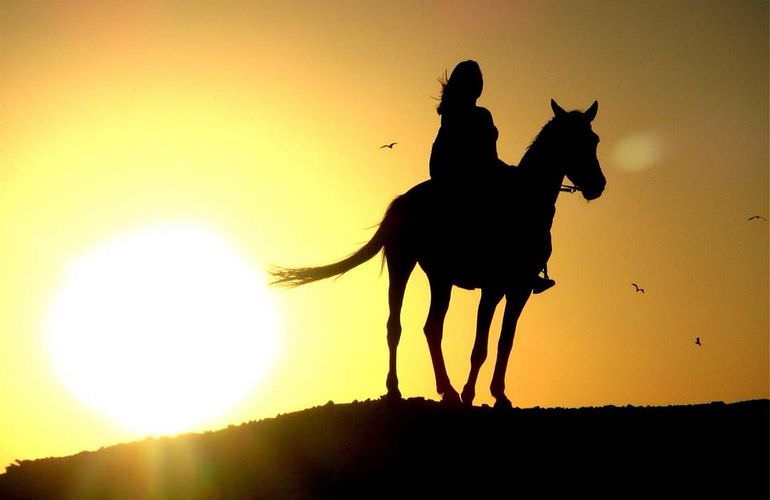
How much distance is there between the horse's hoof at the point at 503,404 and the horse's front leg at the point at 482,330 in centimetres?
40

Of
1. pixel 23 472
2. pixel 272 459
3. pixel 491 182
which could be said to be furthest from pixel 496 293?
pixel 23 472

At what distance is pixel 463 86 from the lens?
14.7 meters

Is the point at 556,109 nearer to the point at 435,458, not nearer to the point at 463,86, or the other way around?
the point at 463,86

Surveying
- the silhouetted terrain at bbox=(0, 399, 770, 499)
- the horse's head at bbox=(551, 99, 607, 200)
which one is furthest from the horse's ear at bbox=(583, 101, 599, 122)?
the silhouetted terrain at bbox=(0, 399, 770, 499)

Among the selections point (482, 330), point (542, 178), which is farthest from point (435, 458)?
point (542, 178)

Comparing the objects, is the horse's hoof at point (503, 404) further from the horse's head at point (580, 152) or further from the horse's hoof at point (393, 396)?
the horse's head at point (580, 152)

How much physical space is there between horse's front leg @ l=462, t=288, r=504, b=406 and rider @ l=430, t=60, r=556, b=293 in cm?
60

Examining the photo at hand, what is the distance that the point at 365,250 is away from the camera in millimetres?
15562

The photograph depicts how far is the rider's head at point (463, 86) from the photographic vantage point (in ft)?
48.2

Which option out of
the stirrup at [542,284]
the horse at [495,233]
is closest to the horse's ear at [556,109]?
the horse at [495,233]

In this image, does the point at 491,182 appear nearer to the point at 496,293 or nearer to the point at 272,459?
the point at 496,293

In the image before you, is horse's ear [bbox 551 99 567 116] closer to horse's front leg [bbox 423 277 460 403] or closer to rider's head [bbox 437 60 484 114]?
rider's head [bbox 437 60 484 114]

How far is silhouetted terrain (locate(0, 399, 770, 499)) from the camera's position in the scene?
1120cm

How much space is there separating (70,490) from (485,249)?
6.03 m
